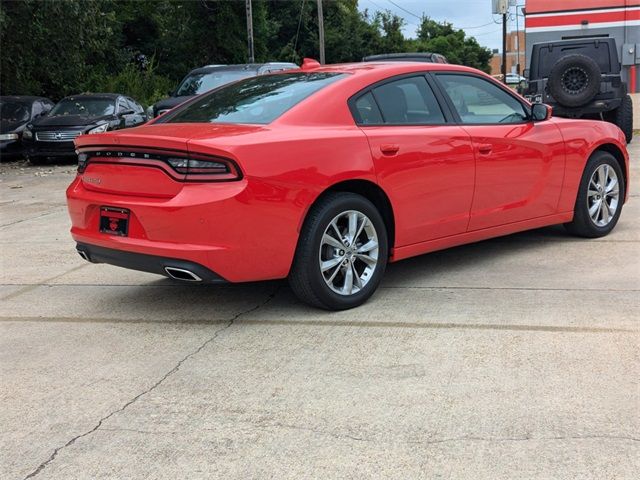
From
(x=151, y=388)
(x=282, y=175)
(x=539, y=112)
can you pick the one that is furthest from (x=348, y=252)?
(x=539, y=112)

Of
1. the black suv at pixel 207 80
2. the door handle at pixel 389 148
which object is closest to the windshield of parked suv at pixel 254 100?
the door handle at pixel 389 148

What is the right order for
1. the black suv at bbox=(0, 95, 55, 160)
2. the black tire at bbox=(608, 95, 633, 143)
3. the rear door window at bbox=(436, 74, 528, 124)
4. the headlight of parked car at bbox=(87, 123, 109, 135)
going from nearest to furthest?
1. the rear door window at bbox=(436, 74, 528, 124)
2. the black tire at bbox=(608, 95, 633, 143)
3. the headlight of parked car at bbox=(87, 123, 109, 135)
4. the black suv at bbox=(0, 95, 55, 160)

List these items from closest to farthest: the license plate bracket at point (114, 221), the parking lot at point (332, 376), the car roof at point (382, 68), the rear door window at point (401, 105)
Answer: the parking lot at point (332, 376), the license plate bracket at point (114, 221), the rear door window at point (401, 105), the car roof at point (382, 68)

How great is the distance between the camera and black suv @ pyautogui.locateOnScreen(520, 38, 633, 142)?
41.2ft

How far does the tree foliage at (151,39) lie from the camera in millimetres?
16594

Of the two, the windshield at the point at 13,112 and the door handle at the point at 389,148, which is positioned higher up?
the windshield at the point at 13,112

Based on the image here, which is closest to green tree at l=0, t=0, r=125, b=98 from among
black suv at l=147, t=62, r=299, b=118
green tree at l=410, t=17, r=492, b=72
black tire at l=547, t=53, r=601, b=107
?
black suv at l=147, t=62, r=299, b=118

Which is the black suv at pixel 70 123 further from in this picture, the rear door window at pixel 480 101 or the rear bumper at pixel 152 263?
the rear bumper at pixel 152 263

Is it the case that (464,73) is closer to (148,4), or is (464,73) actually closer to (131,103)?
(131,103)

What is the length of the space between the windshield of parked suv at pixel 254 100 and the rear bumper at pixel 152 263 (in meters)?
1.04

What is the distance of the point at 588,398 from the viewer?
3.40 m

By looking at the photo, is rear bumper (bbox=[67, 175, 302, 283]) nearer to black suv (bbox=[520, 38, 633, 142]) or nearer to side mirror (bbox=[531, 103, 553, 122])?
side mirror (bbox=[531, 103, 553, 122])

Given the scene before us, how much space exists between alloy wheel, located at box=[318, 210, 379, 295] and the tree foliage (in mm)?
11731

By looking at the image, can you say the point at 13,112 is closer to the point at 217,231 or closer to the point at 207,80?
the point at 207,80
